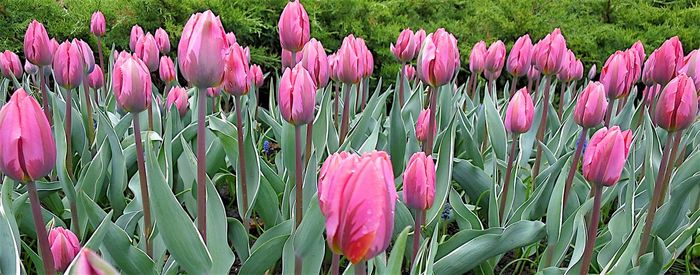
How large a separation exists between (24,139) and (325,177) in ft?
1.41

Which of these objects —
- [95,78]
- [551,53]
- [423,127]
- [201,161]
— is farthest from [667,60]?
[95,78]

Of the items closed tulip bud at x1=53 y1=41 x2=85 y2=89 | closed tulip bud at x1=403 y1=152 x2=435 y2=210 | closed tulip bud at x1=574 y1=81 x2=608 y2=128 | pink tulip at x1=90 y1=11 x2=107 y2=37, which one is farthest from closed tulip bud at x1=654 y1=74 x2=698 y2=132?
pink tulip at x1=90 y1=11 x2=107 y2=37

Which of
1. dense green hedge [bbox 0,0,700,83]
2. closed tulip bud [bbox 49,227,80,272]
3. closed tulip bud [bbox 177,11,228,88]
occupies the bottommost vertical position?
dense green hedge [bbox 0,0,700,83]

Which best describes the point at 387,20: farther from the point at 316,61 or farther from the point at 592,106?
the point at 592,106

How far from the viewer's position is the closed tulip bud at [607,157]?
4.11ft

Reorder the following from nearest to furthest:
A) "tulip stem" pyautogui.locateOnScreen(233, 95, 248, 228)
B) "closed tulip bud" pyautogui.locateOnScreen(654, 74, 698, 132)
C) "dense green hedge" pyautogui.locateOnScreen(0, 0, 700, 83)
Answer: "closed tulip bud" pyautogui.locateOnScreen(654, 74, 698, 132)
"tulip stem" pyautogui.locateOnScreen(233, 95, 248, 228)
"dense green hedge" pyautogui.locateOnScreen(0, 0, 700, 83)

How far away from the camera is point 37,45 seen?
5.69 feet

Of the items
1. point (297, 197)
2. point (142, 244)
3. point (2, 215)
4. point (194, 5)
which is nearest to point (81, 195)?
point (142, 244)

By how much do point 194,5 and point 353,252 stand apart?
10.1 ft

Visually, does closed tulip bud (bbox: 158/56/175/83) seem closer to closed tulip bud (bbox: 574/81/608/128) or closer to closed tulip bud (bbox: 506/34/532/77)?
closed tulip bud (bbox: 506/34/532/77)

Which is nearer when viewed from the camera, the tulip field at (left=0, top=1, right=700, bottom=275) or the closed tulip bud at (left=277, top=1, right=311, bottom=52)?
the tulip field at (left=0, top=1, right=700, bottom=275)

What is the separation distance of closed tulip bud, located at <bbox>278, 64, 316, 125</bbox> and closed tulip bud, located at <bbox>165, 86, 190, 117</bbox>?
2.62 feet

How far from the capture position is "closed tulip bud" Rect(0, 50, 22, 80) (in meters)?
2.37

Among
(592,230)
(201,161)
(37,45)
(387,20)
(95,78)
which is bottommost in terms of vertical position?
(387,20)
